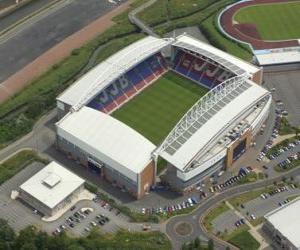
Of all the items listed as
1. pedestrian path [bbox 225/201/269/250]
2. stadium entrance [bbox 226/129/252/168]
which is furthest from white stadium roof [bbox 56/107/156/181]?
pedestrian path [bbox 225/201/269/250]

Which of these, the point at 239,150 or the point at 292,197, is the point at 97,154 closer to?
the point at 239,150

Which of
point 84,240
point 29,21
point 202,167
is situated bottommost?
point 84,240

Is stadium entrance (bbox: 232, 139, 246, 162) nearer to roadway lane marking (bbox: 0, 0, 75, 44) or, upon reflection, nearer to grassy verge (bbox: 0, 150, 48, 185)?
grassy verge (bbox: 0, 150, 48, 185)

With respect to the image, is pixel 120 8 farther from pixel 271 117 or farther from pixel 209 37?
pixel 271 117

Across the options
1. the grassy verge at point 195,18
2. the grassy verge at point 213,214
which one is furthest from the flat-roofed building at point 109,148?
the grassy verge at point 195,18

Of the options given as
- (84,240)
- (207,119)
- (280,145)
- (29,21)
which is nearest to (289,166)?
(280,145)
